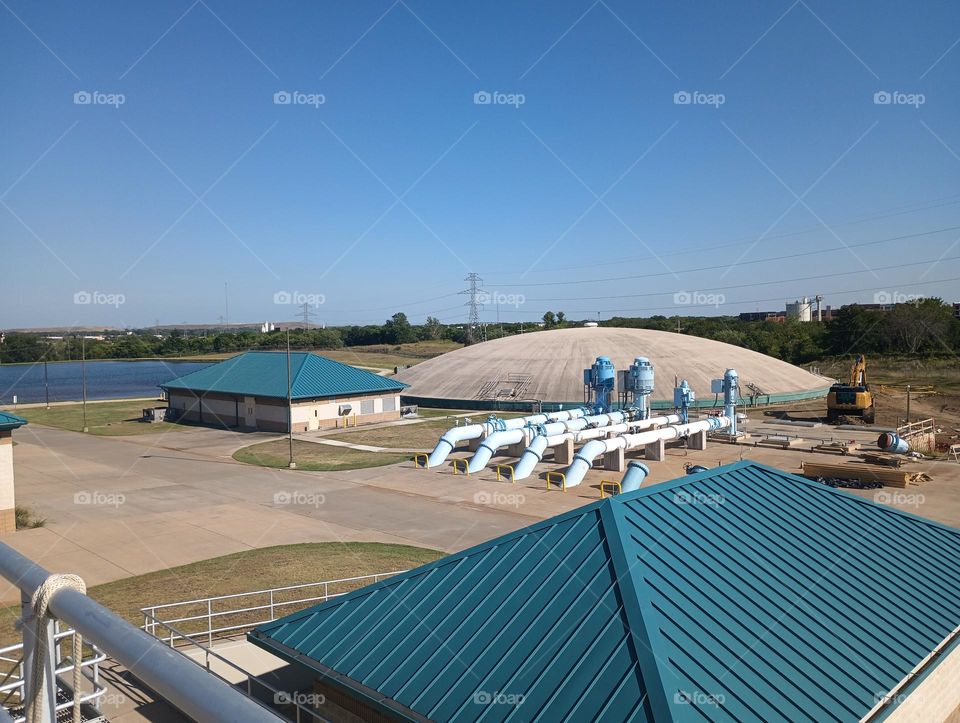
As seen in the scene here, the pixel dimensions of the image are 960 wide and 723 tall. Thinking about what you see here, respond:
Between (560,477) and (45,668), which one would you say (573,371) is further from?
(45,668)

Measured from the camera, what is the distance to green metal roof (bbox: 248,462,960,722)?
854 cm

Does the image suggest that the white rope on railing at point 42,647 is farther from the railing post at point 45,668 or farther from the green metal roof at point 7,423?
the green metal roof at point 7,423

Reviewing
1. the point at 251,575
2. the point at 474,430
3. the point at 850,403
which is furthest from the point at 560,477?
the point at 850,403

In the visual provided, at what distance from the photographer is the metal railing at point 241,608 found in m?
18.7

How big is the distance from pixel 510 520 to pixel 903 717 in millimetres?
20613

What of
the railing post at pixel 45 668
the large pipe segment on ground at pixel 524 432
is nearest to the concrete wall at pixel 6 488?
the large pipe segment on ground at pixel 524 432

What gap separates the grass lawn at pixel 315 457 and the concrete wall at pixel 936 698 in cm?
3434

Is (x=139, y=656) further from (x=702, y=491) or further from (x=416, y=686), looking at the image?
(x=702, y=491)

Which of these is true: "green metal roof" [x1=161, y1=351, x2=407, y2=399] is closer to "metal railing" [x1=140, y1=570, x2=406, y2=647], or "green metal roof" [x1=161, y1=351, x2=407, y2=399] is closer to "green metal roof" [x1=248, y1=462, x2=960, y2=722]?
"metal railing" [x1=140, y1=570, x2=406, y2=647]

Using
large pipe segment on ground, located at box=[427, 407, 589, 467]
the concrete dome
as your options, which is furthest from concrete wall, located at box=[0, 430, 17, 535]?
the concrete dome

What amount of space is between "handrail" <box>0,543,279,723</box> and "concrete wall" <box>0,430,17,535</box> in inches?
1214

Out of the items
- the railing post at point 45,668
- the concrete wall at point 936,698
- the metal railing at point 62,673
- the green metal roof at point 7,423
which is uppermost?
the railing post at point 45,668

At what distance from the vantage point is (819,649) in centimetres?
993

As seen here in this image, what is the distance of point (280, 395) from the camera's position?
5759 centimetres
